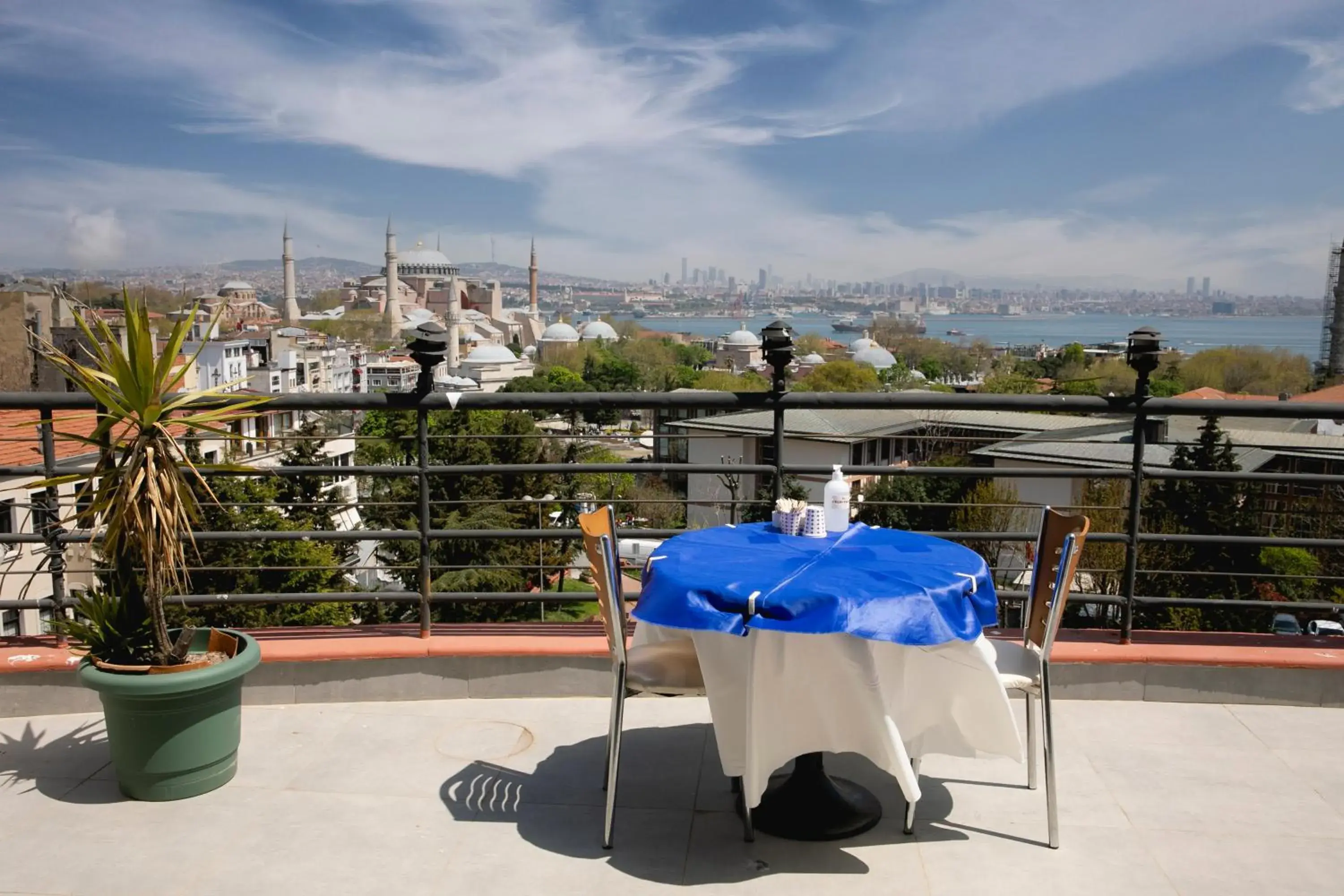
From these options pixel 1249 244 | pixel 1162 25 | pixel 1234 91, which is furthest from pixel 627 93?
pixel 1249 244

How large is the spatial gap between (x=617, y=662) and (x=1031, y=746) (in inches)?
59.4

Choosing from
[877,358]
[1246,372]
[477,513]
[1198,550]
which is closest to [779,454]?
[1198,550]

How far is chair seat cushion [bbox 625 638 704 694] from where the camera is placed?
2.85m

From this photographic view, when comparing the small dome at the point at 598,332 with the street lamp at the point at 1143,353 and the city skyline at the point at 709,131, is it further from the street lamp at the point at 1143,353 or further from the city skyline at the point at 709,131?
the street lamp at the point at 1143,353

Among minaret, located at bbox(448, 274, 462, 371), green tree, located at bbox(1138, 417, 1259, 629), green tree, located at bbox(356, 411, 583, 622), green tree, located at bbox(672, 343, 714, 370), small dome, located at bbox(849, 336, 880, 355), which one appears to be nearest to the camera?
green tree, located at bbox(1138, 417, 1259, 629)

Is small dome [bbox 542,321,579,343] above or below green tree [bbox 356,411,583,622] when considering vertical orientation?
above

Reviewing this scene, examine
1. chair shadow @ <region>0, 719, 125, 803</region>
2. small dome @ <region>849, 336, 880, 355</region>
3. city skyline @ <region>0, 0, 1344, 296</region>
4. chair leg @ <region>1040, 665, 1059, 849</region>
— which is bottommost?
chair shadow @ <region>0, 719, 125, 803</region>

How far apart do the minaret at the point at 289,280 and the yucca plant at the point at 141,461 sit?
17622 cm

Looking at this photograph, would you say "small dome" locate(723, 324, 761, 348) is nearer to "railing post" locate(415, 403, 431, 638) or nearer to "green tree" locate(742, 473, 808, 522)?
"green tree" locate(742, 473, 808, 522)

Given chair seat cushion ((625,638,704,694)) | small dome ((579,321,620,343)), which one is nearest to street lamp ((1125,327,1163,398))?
chair seat cushion ((625,638,704,694))

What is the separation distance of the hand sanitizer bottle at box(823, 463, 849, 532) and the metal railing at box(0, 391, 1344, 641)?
0.45 metres

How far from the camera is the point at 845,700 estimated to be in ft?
8.66

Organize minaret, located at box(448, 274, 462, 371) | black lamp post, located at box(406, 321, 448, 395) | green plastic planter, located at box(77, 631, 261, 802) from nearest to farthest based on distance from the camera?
green plastic planter, located at box(77, 631, 261, 802) → black lamp post, located at box(406, 321, 448, 395) → minaret, located at box(448, 274, 462, 371)

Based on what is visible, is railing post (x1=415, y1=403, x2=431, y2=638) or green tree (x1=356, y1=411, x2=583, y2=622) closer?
→ railing post (x1=415, y1=403, x2=431, y2=638)
